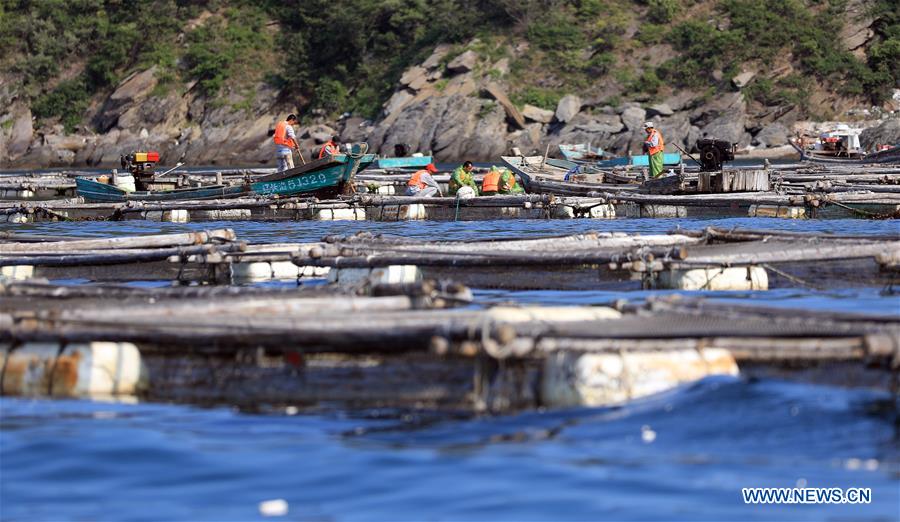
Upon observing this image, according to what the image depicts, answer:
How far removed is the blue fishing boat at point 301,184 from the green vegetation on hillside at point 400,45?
40.4m

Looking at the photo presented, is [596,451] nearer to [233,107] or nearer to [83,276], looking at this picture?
[83,276]

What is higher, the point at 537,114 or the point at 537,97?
the point at 537,97

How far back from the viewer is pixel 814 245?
39.2 feet

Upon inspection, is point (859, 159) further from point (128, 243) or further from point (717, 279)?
point (128, 243)

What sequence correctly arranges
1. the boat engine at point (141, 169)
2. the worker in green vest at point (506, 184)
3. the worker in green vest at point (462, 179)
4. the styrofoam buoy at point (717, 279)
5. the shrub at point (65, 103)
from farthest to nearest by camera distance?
the shrub at point (65, 103)
the boat engine at point (141, 169)
the worker in green vest at point (506, 184)
the worker in green vest at point (462, 179)
the styrofoam buoy at point (717, 279)

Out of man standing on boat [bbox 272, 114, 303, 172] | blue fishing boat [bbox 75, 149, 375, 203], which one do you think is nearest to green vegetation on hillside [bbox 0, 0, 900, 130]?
man standing on boat [bbox 272, 114, 303, 172]

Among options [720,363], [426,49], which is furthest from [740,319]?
[426,49]

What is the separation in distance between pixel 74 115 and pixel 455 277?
70.1 m

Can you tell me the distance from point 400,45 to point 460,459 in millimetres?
69878

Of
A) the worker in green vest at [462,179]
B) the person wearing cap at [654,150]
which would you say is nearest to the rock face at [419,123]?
the person wearing cap at [654,150]

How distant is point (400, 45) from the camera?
2931 inches

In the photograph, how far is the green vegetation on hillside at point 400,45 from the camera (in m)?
65.6

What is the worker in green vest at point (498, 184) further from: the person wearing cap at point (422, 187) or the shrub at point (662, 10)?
the shrub at point (662, 10)
